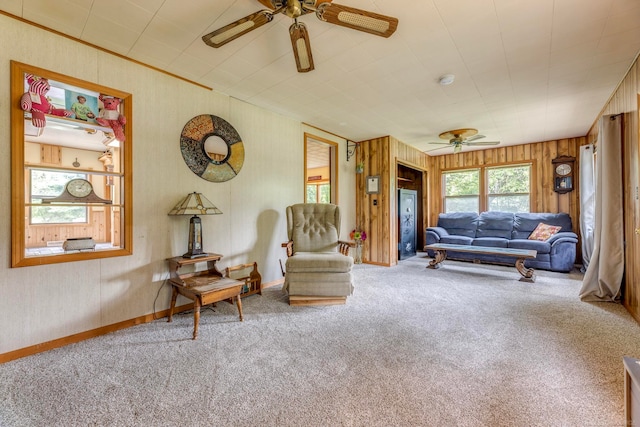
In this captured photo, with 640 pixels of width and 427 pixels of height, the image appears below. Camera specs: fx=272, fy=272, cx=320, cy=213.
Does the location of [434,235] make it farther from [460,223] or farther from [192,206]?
[192,206]

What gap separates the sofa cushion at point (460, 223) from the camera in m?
5.87

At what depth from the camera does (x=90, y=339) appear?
2.24 metres

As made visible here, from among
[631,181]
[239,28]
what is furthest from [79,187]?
[631,181]

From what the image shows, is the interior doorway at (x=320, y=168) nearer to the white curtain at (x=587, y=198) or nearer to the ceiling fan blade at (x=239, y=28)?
the ceiling fan blade at (x=239, y=28)

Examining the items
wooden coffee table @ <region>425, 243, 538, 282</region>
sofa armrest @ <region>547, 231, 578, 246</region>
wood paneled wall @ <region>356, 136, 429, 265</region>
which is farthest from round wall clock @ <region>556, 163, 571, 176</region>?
wood paneled wall @ <region>356, 136, 429, 265</region>

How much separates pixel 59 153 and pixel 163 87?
4.15ft

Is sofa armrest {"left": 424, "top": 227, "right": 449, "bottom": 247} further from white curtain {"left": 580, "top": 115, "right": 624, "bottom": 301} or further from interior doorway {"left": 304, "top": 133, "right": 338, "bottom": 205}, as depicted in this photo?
white curtain {"left": 580, "top": 115, "right": 624, "bottom": 301}

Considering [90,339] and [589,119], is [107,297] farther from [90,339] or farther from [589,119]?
[589,119]

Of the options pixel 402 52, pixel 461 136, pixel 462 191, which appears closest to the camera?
pixel 402 52

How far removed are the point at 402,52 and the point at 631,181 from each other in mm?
2614

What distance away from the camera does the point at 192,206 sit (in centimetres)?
271

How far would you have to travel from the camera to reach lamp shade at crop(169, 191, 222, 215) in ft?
8.77

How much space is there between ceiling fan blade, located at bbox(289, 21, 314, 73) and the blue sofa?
4588 mm

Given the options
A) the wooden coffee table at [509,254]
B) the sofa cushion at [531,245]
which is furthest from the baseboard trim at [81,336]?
the sofa cushion at [531,245]
